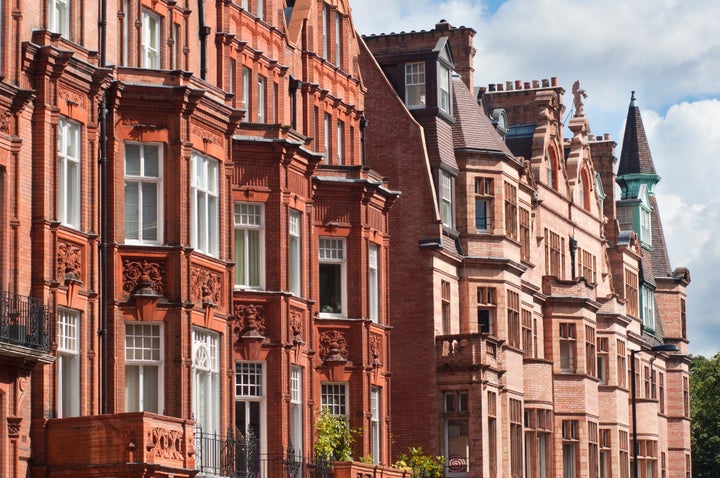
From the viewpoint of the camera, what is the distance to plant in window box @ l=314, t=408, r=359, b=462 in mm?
53344

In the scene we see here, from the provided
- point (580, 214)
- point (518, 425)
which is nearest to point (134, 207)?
point (518, 425)

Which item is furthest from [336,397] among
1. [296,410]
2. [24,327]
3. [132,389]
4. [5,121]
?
[5,121]

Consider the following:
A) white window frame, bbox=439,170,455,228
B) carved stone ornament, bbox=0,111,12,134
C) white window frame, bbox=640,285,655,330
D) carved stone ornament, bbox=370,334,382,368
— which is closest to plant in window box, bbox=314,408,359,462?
carved stone ornament, bbox=370,334,382,368

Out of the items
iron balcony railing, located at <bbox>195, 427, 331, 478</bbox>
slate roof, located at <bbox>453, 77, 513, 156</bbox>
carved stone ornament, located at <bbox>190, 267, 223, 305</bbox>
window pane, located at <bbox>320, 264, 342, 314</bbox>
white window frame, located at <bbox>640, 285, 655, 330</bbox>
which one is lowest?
iron balcony railing, located at <bbox>195, 427, 331, 478</bbox>

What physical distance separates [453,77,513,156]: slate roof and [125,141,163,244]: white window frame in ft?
86.7

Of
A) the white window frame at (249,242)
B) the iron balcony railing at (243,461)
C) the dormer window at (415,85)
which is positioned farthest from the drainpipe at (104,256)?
the dormer window at (415,85)

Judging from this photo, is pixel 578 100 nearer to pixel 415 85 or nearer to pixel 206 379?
pixel 415 85

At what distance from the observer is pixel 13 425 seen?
128 feet

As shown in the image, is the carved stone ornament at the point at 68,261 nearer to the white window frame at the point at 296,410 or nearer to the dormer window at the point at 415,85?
the white window frame at the point at 296,410

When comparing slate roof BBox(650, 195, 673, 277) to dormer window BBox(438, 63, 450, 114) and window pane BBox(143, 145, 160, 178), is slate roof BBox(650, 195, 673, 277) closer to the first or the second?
dormer window BBox(438, 63, 450, 114)

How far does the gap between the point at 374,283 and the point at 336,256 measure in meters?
2.19

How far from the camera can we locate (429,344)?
65.3 m

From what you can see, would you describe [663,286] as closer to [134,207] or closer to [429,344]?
[429,344]

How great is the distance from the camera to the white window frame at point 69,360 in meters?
41.1
